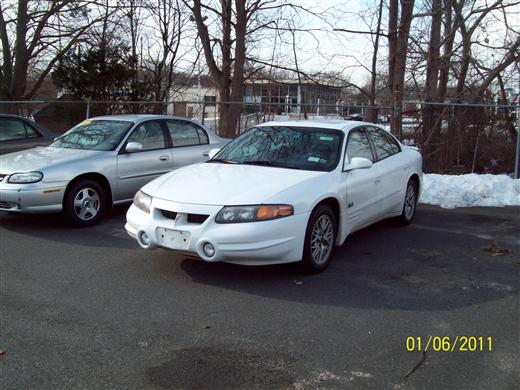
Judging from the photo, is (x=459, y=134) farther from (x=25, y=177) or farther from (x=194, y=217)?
(x=25, y=177)

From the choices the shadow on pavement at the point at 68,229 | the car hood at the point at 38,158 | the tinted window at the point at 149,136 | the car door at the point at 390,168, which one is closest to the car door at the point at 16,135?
the car hood at the point at 38,158

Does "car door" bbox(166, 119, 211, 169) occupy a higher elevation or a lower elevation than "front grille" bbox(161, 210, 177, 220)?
higher

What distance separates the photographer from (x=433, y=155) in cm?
1305

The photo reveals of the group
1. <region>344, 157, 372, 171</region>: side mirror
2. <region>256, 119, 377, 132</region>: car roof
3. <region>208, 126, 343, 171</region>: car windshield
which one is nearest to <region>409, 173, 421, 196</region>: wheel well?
<region>256, 119, 377, 132</region>: car roof

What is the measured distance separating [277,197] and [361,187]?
142cm

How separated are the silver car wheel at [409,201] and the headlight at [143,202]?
11.7ft

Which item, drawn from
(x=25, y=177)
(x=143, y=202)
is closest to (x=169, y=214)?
(x=143, y=202)

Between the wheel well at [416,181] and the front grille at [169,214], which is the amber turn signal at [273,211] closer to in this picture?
the front grille at [169,214]

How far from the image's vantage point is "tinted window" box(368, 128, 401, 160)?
665 centimetres

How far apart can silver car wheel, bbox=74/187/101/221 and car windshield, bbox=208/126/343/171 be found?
1957 mm

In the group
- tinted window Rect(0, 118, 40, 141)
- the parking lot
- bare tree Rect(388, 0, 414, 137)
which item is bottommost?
the parking lot

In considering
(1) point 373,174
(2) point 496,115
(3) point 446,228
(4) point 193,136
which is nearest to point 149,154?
(4) point 193,136

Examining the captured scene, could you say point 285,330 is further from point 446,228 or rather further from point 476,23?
point 476,23

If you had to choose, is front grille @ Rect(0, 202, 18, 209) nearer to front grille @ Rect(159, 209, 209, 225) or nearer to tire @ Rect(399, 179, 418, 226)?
front grille @ Rect(159, 209, 209, 225)
